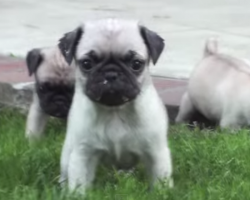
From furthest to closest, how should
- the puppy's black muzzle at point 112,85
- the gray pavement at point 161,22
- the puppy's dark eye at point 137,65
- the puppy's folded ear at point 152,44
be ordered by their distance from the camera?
the gray pavement at point 161,22
the puppy's folded ear at point 152,44
the puppy's dark eye at point 137,65
the puppy's black muzzle at point 112,85

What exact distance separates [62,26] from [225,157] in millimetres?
5660

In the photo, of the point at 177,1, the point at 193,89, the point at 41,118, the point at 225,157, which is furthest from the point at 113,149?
the point at 177,1

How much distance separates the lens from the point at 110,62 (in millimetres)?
4379

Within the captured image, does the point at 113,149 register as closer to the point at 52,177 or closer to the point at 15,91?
the point at 52,177

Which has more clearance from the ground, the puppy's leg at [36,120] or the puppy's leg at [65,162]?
the puppy's leg at [65,162]

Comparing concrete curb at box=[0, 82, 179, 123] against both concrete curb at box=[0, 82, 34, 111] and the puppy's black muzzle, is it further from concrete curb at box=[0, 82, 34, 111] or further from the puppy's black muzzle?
the puppy's black muzzle

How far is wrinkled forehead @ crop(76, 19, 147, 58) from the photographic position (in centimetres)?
439

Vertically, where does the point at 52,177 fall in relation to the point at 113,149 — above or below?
below

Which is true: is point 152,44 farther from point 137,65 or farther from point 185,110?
point 185,110

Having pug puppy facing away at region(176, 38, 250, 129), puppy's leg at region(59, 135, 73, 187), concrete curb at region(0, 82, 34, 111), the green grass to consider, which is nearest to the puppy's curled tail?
pug puppy facing away at region(176, 38, 250, 129)

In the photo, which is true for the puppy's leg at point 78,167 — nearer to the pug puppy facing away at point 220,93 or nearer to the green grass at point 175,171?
the green grass at point 175,171

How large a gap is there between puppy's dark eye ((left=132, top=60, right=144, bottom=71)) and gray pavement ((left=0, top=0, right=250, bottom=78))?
3.39 meters

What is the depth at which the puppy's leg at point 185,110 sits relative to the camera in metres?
6.71

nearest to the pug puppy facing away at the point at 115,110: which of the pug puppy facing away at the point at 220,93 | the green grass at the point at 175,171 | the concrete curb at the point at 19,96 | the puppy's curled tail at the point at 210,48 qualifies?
the green grass at the point at 175,171
